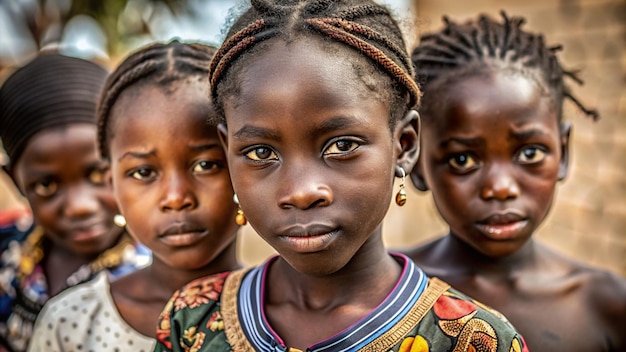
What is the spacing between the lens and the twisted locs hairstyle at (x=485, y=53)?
253 centimetres

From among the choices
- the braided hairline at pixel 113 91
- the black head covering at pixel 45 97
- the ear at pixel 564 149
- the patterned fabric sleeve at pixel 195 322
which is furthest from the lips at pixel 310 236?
the black head covering at pixel 45 97

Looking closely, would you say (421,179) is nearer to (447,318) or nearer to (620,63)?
(447,318)

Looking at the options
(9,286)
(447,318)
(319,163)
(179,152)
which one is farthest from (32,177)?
(447,318)

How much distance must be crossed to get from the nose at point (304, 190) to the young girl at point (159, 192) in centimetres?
59

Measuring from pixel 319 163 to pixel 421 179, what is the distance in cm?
106

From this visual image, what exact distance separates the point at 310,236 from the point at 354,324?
0.97 feet

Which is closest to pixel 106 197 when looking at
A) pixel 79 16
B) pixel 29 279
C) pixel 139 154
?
pixel 29 279

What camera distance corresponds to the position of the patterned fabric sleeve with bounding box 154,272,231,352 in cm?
205

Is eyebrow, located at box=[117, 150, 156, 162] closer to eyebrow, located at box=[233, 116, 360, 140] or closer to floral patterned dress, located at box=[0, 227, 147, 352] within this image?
eyebrow, located at box=[233, 116, 360, 140]

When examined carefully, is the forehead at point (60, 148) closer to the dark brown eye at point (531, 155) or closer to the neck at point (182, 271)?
the neck at point (182, 271)

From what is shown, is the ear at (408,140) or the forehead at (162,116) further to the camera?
the forehead at (162,116)

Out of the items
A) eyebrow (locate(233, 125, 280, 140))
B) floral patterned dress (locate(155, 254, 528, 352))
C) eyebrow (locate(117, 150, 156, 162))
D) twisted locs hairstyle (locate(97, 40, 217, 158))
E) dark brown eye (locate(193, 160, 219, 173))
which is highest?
twisted locs hairstyle (locate(97, 40, 217, 158))

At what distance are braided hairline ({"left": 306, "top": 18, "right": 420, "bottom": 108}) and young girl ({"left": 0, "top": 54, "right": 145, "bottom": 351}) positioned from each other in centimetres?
142

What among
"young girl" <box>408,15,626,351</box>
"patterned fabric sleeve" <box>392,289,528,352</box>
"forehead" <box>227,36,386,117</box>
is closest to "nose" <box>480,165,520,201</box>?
"young girl" <box>408,15,626,351</box>
